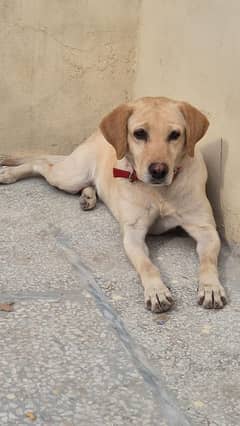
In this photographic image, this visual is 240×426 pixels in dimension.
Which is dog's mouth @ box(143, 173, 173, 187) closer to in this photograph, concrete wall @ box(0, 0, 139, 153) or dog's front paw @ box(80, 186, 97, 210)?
dog's front paw @ box(80, 186, 97, 210)

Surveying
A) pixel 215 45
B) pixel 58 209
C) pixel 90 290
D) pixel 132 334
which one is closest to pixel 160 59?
pixel 215 45

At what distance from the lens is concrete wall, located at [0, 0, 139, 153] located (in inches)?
207

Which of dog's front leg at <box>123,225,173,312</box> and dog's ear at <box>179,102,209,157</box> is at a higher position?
dog's ear at <box>179,102,209,157</box>

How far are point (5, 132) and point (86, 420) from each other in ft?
10.5

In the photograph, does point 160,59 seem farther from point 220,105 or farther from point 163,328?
point 163,328

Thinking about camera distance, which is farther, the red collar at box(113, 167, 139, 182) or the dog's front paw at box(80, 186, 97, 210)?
the dog's front paw at box(80, 186, 97, 210)

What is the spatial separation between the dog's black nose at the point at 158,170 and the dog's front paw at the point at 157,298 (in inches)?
25.2

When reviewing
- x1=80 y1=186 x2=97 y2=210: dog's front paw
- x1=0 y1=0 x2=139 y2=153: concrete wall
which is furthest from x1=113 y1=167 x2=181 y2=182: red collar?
x1=0 y1=0 x2=139 y2=153: concrete wall

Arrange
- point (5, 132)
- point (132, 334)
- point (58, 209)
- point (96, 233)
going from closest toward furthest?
1. point (132, 334)
2. point (96, 233)
3. point (58, 209)
4. point (5, 132)

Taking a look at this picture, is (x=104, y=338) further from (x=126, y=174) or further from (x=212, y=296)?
(x=126, y=174)

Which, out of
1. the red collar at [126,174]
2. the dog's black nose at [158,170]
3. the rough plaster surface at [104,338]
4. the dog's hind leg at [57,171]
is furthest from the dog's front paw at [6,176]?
the dog's black nose at [158,170]

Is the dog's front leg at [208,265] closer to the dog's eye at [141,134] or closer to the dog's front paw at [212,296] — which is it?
the dog's front paw at [212,296]

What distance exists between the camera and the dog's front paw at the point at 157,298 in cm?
357

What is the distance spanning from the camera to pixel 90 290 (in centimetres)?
376
